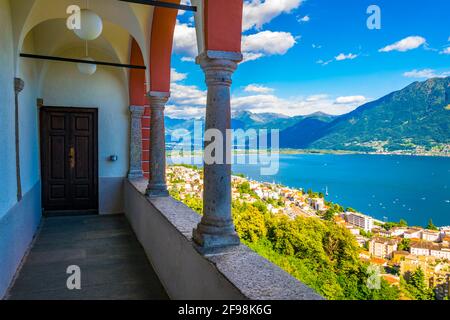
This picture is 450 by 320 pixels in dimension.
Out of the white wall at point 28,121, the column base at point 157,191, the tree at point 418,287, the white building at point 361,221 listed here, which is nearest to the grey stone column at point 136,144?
the white wall at point 28,121

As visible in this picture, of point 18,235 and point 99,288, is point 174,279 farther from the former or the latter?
point 18,235

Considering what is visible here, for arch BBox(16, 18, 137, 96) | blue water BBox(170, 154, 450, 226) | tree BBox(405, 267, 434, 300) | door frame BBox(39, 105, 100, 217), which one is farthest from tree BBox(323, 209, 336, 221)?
arch BBox(16, 18, 137, 96)

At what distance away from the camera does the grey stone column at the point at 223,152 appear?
2408 mm

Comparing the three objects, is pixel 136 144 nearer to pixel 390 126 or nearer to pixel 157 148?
pixel 157 148

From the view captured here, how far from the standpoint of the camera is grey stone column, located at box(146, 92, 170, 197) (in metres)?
4.58

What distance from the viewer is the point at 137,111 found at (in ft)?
22.5

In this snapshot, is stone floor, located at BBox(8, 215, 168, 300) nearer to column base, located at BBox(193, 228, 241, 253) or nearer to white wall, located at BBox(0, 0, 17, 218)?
white wall, located at BBox(0, 0, 17, 218)

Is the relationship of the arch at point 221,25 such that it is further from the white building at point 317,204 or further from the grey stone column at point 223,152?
the white building at point 317,204

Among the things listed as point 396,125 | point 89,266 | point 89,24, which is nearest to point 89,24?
point 89,24

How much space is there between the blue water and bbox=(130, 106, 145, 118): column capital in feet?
7.81

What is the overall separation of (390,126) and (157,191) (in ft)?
37.1

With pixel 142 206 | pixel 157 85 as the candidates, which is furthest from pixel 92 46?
pixel 142 206
